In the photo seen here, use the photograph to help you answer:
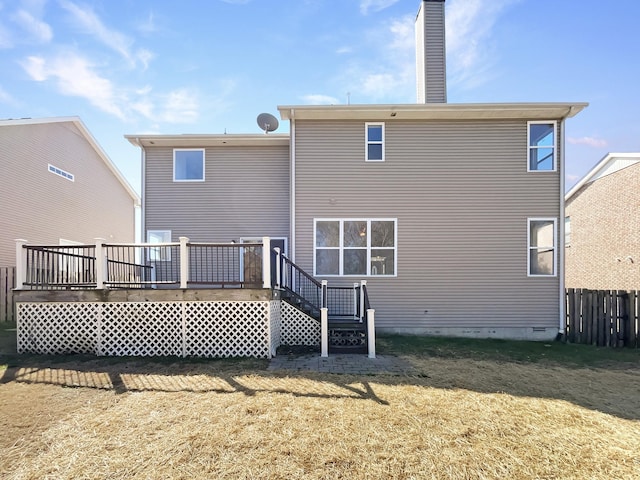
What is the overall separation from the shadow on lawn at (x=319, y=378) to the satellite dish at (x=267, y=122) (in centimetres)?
742

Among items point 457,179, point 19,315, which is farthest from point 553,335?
point 19,315

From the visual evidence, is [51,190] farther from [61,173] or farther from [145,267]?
[145,267]

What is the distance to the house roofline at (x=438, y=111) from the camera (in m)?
8.97

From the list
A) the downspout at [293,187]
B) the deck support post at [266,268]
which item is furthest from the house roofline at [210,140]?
the deck support post at [266,268]

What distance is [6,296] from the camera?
10516mm

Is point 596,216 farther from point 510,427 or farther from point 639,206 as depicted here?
point 510,427

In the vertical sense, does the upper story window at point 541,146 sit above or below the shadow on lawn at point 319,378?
above

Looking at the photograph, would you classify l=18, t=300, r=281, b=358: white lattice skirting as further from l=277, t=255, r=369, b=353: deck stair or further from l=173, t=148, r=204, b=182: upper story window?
l=173, t=148, r=204, b=182: upper story window

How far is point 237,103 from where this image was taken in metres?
11.2

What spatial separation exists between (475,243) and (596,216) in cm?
963

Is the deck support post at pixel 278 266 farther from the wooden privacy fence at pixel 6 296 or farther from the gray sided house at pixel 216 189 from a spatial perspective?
the wooden privacy fence at pixel 6 296

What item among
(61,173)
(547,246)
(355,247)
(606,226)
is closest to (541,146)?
(547,246)

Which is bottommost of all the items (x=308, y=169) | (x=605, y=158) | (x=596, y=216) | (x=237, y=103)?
(x=596, y=216)

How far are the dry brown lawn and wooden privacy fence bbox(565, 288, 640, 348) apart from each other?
3.76 m
